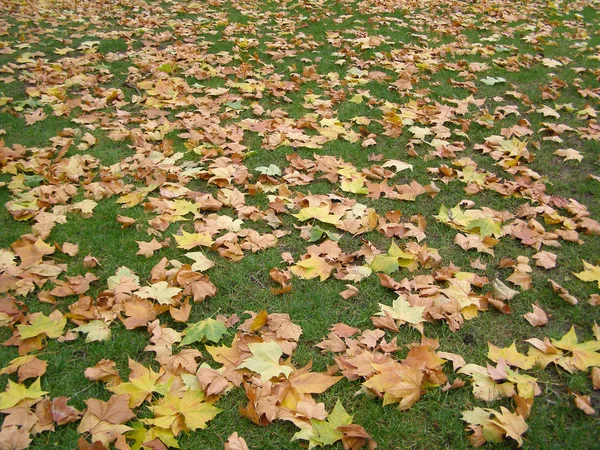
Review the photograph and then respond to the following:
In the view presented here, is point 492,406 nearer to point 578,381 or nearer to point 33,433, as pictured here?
point 578,381

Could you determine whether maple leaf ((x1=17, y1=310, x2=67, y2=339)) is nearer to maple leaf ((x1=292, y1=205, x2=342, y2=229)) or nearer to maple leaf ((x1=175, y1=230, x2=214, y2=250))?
maple leaf ((x1=175, y1=230, x2=214, y2=250))

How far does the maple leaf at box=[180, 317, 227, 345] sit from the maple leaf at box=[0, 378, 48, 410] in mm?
712

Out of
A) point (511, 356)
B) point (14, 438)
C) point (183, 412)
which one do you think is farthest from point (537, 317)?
point (14, 438)

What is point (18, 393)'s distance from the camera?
2.15 m

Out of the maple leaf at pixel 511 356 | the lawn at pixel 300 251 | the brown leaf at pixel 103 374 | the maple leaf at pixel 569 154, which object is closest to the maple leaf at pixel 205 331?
the lawn at pixel 300 251

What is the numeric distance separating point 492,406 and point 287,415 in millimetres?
982

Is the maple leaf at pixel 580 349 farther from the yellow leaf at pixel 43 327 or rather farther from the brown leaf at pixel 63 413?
the yellow leaf at pixel 43 327

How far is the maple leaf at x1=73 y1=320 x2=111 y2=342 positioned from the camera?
2.49 metres

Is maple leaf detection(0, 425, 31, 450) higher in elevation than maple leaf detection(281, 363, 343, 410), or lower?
lower

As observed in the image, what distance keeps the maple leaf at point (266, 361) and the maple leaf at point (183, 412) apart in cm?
25

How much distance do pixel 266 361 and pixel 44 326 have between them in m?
1.31

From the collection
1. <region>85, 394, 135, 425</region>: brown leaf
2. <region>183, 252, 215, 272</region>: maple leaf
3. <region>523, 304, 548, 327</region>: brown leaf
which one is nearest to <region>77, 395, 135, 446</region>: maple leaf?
<region>85, 394, 135, 425</region>: brown leaf

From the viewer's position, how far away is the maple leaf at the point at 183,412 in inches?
80.9

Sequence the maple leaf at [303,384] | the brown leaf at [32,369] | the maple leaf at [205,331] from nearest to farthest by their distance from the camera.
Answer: the maple leaf at [303,384] → the brown leaf at [32,369] → the maple leaf at [205,331]
